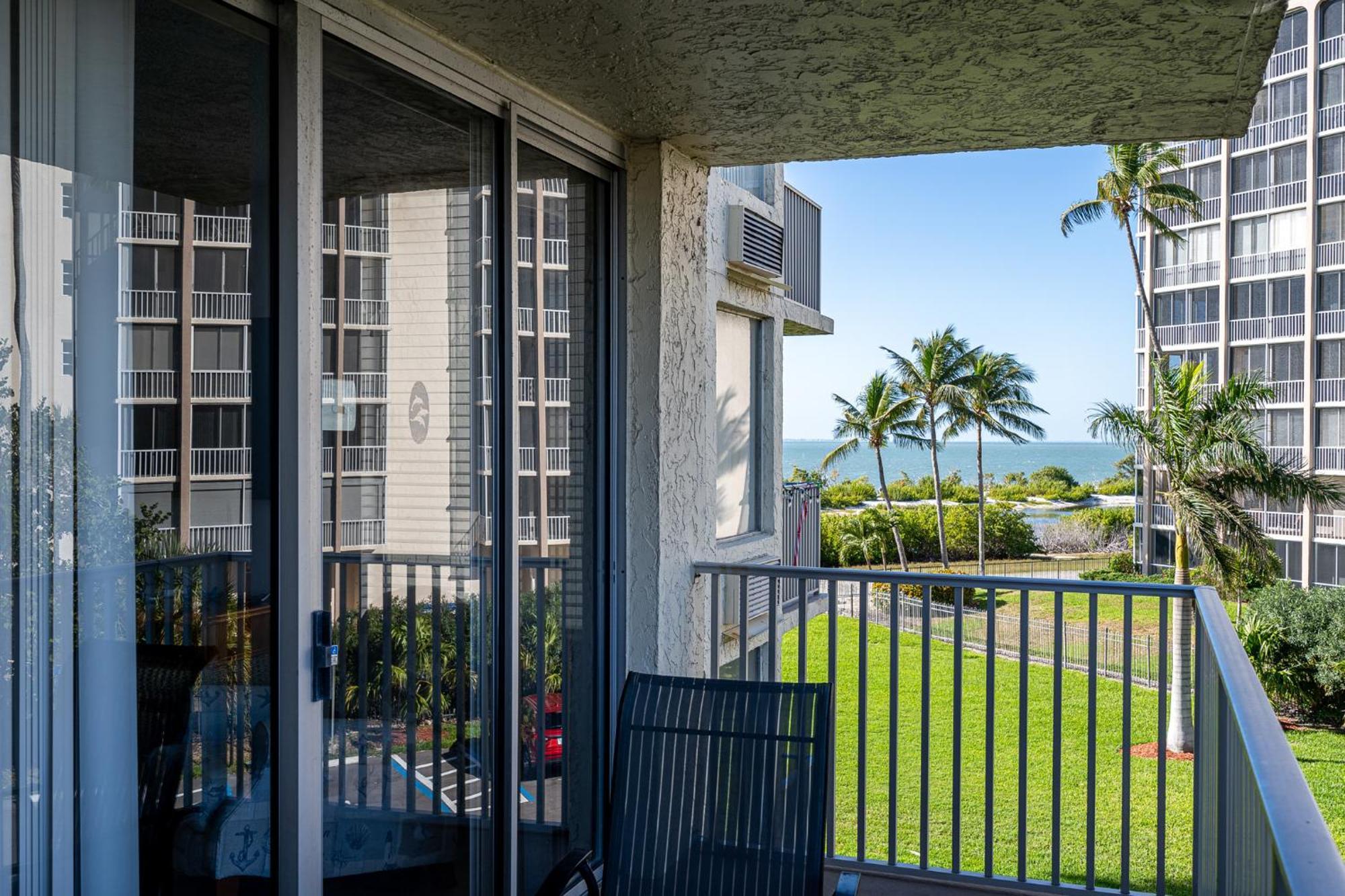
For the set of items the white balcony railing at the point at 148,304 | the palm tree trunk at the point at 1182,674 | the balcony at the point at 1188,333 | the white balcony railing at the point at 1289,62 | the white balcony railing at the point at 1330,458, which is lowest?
the palm tree trunk at the point at 1182,674

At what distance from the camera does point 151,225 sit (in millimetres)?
1689

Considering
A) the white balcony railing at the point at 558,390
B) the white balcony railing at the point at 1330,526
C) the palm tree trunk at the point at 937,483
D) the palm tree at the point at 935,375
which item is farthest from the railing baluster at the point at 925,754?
the palm tree trunk at the point at 937,483

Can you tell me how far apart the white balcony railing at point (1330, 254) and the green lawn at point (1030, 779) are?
12.5 meters

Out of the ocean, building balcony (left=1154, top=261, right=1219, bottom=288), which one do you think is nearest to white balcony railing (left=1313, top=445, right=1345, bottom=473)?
building balcony (left=1154, top=261, right=1219, bottom=288)

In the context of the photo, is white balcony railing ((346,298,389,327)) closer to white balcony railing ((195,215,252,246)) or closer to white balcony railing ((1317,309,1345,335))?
white balcony railing ((195,215,252,246))

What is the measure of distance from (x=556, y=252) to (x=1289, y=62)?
31.1 m

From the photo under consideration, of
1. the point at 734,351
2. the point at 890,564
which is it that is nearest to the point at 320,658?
the point at 734,351

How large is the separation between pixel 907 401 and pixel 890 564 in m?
9.07

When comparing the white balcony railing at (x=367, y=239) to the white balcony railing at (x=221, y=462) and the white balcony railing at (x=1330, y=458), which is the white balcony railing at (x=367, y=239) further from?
the white balcony railing at (x=1330, y=458)

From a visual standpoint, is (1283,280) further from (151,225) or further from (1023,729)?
(151,225)

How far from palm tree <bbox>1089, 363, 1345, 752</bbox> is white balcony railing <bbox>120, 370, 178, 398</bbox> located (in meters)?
19.7

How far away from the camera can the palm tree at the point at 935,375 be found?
32062mm

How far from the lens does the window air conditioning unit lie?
773 centimetres

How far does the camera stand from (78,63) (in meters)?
1.58
